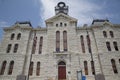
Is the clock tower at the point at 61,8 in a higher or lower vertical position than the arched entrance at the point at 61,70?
higher

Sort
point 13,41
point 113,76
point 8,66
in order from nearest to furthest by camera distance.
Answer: point 113,76, point 8,66, point 13,41

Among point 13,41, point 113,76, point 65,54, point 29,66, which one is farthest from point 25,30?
point 113,76

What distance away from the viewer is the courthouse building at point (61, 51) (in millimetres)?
27500

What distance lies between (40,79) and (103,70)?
12377 mm

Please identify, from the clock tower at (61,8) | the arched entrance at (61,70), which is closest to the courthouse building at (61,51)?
the arched entrance at (61,70)

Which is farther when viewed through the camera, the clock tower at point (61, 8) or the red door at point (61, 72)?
the clock tower at point (61, 8)

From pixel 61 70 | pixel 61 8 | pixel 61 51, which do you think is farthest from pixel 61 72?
pixel 61 8

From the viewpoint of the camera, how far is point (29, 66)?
1137 inches

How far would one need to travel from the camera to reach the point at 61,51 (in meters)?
29.7

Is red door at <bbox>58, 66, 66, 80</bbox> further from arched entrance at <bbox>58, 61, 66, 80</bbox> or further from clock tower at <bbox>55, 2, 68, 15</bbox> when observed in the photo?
clock tower at <bbox>55, 2, 68, 15</bbox>

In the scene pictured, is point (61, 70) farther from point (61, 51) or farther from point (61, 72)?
point (61, 51)

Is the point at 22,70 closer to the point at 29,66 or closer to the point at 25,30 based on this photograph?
the point at 29,66

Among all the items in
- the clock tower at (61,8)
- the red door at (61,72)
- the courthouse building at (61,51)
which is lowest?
the red door at (61,72)

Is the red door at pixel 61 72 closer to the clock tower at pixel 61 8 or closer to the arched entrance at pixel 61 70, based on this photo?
the arched entrance at pixel 61 70
